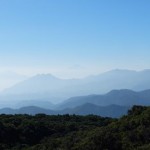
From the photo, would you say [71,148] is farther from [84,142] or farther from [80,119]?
[80,119]

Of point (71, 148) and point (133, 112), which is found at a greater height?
point (133, 112)

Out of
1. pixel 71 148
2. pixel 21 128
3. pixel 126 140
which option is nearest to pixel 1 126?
pixel 21 128

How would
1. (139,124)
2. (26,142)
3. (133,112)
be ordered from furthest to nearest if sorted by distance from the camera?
(26,142), (133,112), (139,124)

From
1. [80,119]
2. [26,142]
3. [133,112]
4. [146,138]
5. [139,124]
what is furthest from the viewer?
[80,119]

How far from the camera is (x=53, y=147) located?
102ft

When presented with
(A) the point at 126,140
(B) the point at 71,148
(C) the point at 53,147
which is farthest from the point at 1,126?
(A) the point at 126,140

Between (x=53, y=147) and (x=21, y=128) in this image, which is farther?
(x=21, y=128)

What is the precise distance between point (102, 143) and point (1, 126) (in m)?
22.7

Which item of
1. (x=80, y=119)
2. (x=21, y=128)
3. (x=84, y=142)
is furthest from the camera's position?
(x=80, y=119)

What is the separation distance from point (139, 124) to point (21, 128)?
21530 millimetres

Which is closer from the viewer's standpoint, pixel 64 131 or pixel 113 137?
pixel 113 137

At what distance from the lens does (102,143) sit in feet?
88.3

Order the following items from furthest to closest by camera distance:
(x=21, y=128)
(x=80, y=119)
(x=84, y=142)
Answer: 1. (x=80, y=119)
2. (x=21, y=128)
3. (x=84, y=142)

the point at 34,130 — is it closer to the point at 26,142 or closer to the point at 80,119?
the point at 26,142
